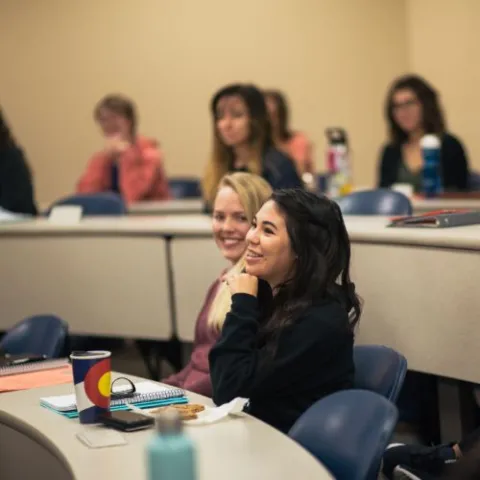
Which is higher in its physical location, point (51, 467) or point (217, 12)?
point (217, 12)

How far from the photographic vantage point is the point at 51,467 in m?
2.13

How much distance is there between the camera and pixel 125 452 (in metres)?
1.92

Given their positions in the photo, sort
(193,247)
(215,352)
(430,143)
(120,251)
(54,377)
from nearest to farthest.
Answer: (215,352), (54,377), (193,247), (120,251), (430,143)

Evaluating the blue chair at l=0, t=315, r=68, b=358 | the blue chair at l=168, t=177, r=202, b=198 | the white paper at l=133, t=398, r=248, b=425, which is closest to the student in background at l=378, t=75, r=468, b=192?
the blue chair at l=168, t=177, r=202, b=198

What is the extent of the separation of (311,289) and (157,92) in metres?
6.05

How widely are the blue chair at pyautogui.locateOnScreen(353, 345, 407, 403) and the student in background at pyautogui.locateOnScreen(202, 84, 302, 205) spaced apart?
1908 millimetres

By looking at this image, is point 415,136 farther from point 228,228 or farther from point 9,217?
point 228,228

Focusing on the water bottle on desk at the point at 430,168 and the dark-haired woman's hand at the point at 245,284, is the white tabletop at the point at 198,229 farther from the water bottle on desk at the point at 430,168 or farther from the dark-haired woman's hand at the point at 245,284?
the water bottle on desk at the point at 430,168

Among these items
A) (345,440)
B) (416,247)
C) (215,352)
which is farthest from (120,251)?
(345,440)

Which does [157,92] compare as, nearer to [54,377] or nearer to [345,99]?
[345,99]

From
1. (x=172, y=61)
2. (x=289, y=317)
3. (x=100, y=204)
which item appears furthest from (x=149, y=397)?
(x=172, y=61)

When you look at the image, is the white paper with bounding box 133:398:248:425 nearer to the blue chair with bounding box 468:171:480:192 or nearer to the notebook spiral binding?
the notebook spiral binding

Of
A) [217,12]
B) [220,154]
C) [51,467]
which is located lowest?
[51,467]

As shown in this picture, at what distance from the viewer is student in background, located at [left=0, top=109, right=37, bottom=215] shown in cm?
524
